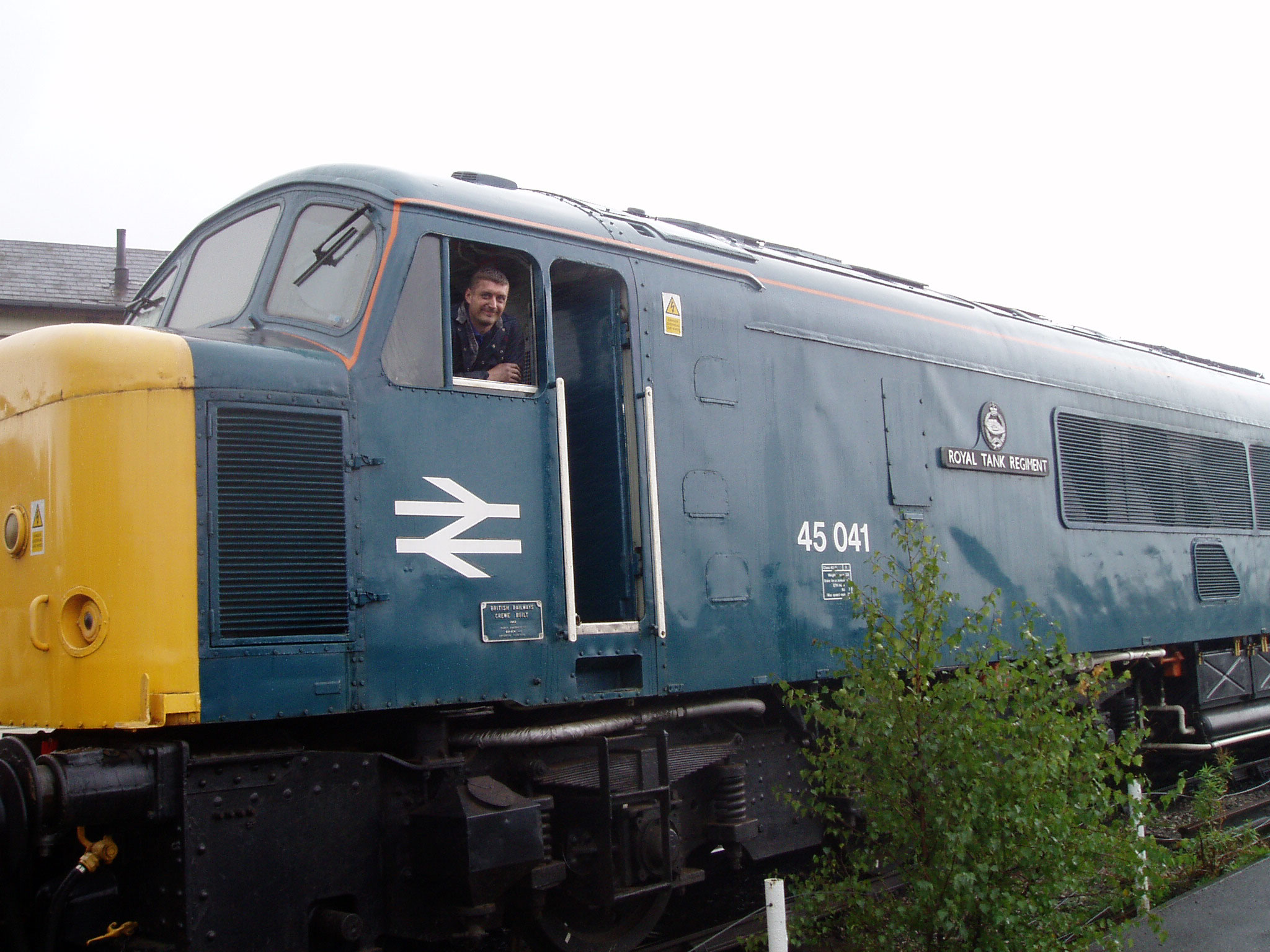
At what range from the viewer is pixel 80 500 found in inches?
161

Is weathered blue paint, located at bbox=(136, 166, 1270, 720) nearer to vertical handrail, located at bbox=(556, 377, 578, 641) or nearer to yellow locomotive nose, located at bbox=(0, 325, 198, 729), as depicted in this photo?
vertical handrail, located at bbox=(556, 377, 578, 641)

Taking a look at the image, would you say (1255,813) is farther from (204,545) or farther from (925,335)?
(204,545)

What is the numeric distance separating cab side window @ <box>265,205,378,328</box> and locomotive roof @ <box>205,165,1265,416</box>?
0.16 metres

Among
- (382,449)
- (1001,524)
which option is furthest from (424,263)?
(1001,524)

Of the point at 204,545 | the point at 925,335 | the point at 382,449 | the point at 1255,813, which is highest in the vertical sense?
the point at 925,335

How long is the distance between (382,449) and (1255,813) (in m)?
8.40

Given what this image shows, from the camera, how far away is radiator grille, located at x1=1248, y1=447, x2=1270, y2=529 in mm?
10862

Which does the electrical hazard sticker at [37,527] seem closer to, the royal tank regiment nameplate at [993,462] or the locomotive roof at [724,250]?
the locomotive roof at [724,250]

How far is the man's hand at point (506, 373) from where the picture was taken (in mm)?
5059

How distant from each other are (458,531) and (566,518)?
1.78 ft

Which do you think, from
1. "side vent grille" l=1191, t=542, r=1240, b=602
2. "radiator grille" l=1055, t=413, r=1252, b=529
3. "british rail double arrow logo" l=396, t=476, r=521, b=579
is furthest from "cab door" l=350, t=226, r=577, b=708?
"side vent grille" l=1191, t=542, r=1240, b=602

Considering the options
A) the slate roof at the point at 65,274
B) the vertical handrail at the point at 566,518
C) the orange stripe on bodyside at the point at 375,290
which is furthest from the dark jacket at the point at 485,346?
the slate roof at the point at 65,274

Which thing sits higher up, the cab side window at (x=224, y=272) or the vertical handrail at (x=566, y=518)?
the cab side window at (x=224, y=272)

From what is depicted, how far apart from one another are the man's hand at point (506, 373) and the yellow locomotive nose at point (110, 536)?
1357 mm
